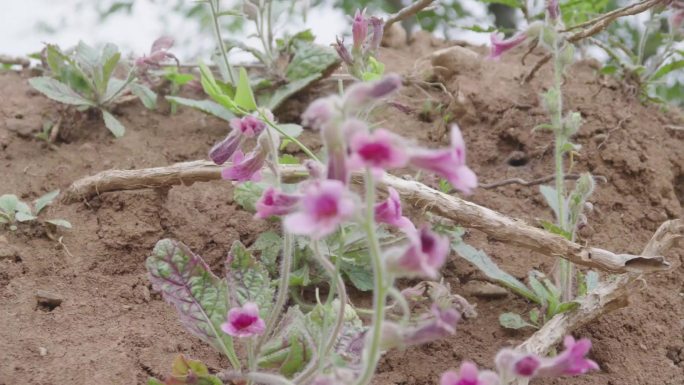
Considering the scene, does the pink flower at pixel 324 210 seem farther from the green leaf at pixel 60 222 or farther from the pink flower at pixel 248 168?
the green leaf at pixel 60 222

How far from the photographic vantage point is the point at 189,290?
6.55 feet

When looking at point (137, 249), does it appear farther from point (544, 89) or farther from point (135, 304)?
point (544, 89)

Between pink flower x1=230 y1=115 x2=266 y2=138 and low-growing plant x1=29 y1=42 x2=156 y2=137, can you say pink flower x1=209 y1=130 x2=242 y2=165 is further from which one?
low-growing plant x1=29 y1=42 x2=156 y2=137

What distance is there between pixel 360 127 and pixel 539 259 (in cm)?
168

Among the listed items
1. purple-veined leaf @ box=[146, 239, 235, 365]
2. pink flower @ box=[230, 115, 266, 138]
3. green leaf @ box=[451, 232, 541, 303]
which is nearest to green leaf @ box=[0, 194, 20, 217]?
purple-veined leaf @ box=[146, 239, 235, 365]

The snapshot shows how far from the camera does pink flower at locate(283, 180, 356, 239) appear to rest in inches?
47.6

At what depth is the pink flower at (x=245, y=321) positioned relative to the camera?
1.76 m

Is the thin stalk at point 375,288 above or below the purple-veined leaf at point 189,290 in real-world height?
above

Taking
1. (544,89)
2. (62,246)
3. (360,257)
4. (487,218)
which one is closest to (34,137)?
(62,246)

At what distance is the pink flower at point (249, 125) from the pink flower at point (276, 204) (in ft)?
1.01

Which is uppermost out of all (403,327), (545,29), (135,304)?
(545,29)

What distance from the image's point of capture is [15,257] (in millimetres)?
2535

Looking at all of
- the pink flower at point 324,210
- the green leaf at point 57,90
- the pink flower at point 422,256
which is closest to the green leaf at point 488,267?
the pink flower at point 422,256

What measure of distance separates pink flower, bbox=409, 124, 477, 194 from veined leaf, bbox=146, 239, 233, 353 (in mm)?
901
